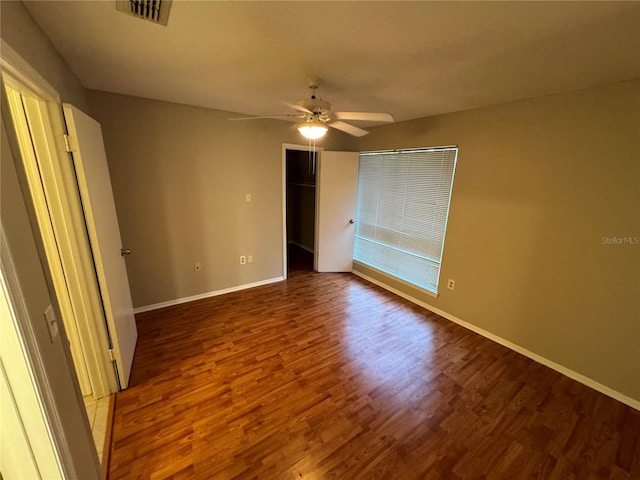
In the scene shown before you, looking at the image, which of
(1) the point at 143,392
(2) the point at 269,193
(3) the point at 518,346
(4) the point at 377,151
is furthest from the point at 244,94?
(3) the point at 518,346

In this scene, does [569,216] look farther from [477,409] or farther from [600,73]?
[477,409]

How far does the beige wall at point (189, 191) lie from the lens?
2467mm

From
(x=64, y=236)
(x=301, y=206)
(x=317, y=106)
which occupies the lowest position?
(x=301, y=206)

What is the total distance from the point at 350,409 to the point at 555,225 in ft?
7.18

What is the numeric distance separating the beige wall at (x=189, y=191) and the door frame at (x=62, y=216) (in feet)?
3.79

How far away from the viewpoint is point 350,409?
1.71 metres

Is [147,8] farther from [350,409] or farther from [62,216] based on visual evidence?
[350,409]

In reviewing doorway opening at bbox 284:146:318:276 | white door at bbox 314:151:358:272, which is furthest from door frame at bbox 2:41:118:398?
doorway opening at bbox 284:146:318:276

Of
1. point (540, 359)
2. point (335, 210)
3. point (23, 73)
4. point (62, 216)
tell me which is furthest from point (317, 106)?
point (540, 359)

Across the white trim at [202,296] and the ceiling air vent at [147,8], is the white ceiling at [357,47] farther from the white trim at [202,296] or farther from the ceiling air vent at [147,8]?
the white trim at [202,296]

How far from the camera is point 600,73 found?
1608 millimetres

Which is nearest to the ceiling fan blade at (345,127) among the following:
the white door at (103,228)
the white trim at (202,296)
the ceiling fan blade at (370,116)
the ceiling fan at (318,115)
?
the ceiling fan at (318,115)

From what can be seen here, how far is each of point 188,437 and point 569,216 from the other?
3.15 m

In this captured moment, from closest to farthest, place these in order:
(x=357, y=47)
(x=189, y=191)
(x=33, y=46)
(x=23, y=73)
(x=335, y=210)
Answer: (x=23, y=73) → (x=33, y=46) → (x=357, y=47) → (x=189, y=191) → (x=335, y=210)
